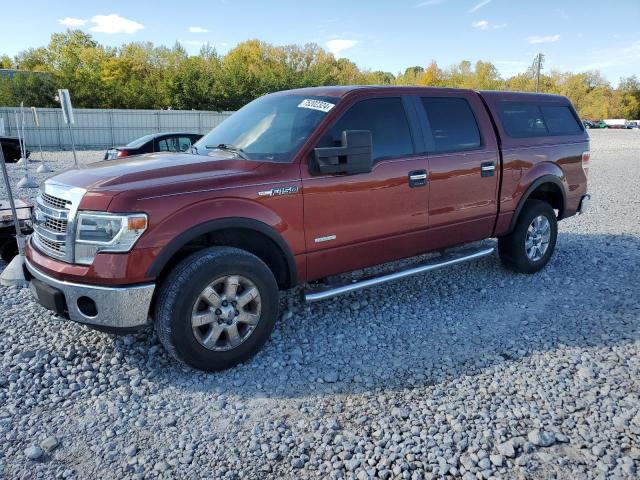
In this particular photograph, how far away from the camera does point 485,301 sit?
16.5ft

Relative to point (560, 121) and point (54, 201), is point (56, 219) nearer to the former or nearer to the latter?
point (54, 201)

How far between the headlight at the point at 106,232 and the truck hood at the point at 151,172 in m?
0.19

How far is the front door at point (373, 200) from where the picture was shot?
398 cm

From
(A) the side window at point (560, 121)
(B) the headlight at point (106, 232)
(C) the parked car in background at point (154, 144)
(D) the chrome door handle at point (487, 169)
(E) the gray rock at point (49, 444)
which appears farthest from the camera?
(C) the parked car in background at point (154, 144)

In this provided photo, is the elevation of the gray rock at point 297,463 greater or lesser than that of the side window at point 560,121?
lesser

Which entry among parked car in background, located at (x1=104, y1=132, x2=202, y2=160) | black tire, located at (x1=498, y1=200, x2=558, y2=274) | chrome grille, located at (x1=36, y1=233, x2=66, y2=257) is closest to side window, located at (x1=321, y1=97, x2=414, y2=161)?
black tire, located at (x1=498, y1=200, x2=558, y2=274)

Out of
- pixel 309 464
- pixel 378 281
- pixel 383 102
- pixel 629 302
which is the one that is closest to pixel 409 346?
pixel 378 281

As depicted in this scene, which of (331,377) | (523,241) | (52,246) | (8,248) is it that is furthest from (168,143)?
(331,377)

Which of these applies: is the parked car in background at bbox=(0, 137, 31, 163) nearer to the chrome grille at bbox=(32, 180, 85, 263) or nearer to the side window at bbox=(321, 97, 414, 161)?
the chrome grille at bbox=(32, 180, 85, 263)

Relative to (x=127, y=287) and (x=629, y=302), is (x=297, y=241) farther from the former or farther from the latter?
(x=629, y=302)

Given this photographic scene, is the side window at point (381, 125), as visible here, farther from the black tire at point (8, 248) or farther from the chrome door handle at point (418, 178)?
the black tire at point (8, 248)

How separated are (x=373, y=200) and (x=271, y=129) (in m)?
1.07

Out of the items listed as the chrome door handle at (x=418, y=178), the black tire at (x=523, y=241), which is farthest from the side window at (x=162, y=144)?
the chrome door handle at (x=418, y=178)

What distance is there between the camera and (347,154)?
12.4ft
